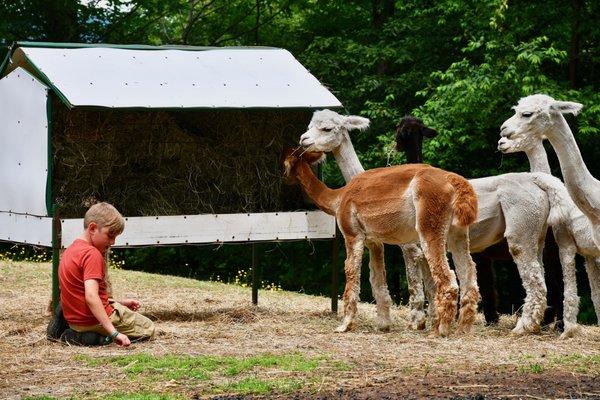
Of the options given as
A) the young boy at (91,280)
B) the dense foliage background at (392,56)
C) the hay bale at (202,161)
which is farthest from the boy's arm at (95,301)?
the dense foliage background at (392,56)

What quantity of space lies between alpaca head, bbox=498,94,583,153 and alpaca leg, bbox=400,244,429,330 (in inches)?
58.2

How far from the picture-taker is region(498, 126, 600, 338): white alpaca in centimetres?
965

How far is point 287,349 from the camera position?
27.5 ft

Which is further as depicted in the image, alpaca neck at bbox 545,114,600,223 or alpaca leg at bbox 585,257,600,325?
alpaca leg at bbox 585,257,600,325

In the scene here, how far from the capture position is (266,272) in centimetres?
2253

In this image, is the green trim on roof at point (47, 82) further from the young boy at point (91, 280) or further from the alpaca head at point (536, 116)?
the alpaca head at point (536, 116)

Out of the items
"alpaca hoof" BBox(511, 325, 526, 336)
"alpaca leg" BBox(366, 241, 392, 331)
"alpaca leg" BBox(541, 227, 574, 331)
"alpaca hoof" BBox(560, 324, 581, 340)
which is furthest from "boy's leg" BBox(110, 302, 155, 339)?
"alpaca leg" BBox(541, 227, 574, 331)

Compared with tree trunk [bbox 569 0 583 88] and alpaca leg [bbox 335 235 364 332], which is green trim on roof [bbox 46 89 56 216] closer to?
alpaca leg [bbox 335 235 364 332]

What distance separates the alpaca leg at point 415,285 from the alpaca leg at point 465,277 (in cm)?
65

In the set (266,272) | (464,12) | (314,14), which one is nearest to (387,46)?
(464,12)

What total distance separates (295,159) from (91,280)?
10.5ft

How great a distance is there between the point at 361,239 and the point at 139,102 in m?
2.48

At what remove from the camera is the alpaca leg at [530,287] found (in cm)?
973

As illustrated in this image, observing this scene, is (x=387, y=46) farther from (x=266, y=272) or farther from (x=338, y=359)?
(x=338, y=359)
